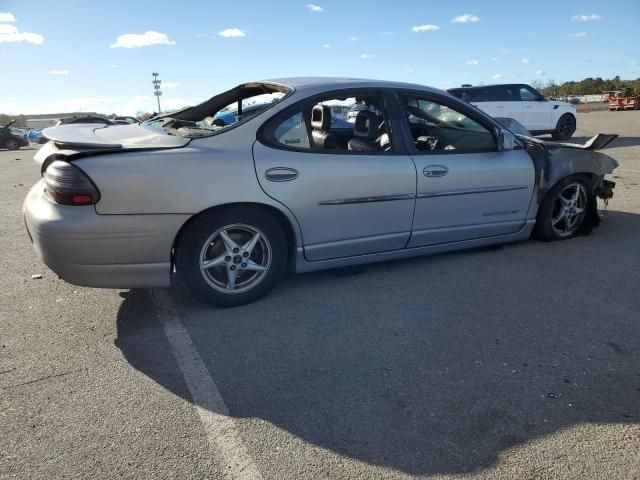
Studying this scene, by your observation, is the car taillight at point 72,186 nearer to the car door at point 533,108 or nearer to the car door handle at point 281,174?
the car door handle at point 281,174

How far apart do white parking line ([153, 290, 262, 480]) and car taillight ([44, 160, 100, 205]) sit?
0.97 m

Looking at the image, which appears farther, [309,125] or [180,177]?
[309,125]

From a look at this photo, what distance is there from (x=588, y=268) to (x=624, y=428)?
2308 millimetres

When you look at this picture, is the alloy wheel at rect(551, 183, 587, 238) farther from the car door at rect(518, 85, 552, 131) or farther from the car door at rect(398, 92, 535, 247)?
the car door at rect(518, 85, 552, 131)

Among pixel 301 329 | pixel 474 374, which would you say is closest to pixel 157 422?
pixel 301 329

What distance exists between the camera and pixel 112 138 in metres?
3.60

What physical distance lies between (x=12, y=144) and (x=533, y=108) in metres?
26.7

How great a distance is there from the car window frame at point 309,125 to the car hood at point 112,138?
0.56 meters

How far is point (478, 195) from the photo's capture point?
4.32m

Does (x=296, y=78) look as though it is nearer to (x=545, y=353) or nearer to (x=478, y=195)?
(x=478, y=195)

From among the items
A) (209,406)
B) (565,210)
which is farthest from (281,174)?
(565,210)

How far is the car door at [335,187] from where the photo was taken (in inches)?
140

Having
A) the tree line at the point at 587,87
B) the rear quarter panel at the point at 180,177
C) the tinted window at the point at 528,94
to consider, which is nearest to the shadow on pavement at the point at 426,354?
the rear quarter panel at the point at 180,177

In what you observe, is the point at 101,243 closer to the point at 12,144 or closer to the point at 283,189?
the point at 283,189
